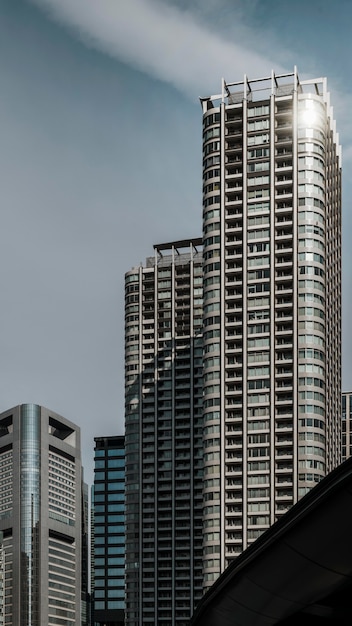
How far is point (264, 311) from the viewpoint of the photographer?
109 meters

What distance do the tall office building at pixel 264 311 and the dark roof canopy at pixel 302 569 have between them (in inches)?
3658

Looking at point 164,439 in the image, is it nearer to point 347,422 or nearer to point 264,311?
point 264,311

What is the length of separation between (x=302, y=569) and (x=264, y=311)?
323 ft

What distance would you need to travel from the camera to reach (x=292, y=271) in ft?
356

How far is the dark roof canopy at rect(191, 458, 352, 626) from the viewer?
9.52m

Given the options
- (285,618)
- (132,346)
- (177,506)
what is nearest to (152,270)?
(132,346)

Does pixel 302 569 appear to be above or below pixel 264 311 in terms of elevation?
below

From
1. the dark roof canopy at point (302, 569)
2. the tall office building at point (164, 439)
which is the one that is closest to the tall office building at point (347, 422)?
the tall office building at point (164, 439)

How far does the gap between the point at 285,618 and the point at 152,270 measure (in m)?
132

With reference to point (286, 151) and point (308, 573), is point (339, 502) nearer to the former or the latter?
point (308, 573)

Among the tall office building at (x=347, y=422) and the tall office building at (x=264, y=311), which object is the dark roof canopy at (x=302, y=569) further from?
the tall office building at (x=347, y=422)

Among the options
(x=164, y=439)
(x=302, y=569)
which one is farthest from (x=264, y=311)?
(x=302, y=569)

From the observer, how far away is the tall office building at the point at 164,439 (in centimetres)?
13325

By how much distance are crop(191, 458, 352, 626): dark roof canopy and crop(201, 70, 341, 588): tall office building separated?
92925 mm
